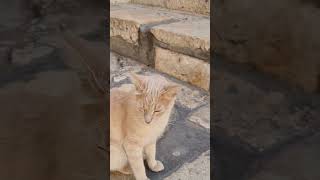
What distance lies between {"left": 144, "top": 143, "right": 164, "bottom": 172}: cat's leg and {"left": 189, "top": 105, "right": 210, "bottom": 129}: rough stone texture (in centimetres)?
30

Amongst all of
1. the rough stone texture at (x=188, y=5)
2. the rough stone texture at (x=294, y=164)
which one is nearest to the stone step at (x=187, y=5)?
the rough stone texture at (x=188, y=5)

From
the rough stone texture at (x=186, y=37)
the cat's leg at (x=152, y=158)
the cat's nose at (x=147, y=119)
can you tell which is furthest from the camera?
the rough stone texture at (x=186, y=37)

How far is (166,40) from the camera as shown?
1.84 m

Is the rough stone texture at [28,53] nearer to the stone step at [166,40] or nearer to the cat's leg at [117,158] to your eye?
the stone step at [166,40]

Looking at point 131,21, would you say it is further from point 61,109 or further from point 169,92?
point 169,92

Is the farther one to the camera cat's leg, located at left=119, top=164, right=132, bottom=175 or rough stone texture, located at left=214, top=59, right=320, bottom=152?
rough stone texture, located at left=214, top=59, right=320, bottom=152

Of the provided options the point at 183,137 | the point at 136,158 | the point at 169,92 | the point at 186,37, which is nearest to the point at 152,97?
the point at 169,92

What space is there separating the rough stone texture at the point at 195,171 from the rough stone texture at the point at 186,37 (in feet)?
2.04

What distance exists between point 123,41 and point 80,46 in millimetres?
280

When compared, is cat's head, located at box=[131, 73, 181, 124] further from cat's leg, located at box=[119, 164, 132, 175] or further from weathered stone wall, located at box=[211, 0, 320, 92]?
weathered stone wall, located at box=[211, 0, 320, 92]

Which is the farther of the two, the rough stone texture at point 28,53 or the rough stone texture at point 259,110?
the rough stone texture at point 28,53

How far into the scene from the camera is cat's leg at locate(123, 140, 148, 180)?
106 centimetres

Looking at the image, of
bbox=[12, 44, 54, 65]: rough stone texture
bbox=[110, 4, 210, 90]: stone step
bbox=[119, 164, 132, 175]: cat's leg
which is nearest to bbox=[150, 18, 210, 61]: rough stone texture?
bbox=[110, 4, 210, 90]: stone step

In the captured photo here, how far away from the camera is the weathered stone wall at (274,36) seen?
1.56 m
